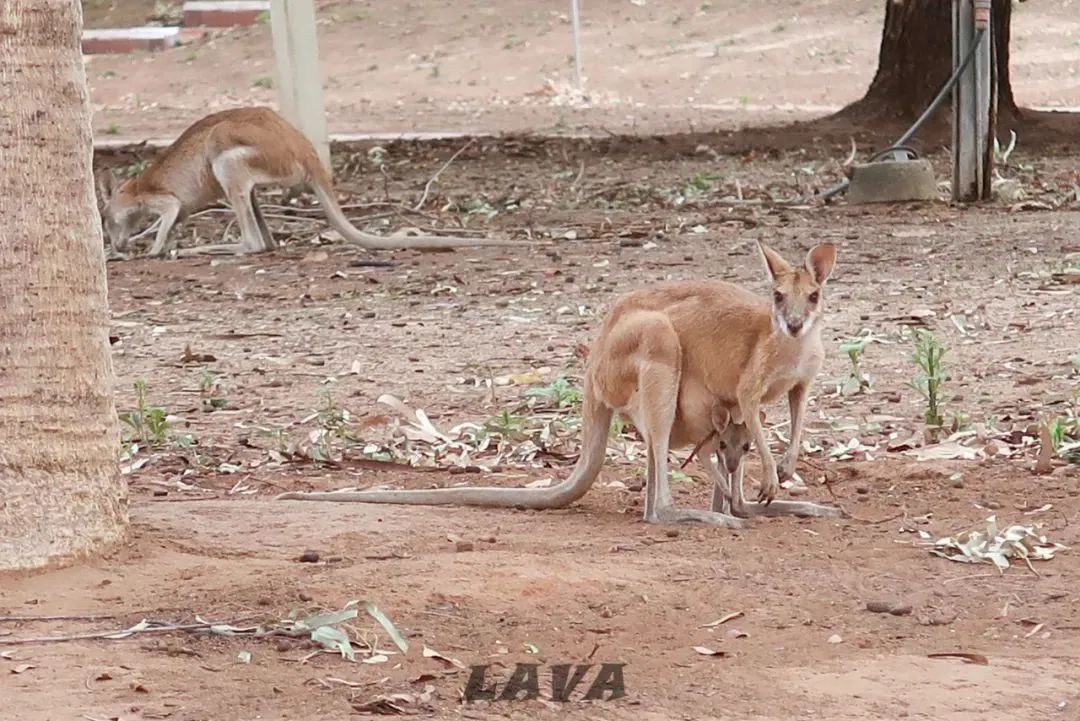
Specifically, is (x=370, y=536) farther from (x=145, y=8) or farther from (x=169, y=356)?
(x=145, y=8)

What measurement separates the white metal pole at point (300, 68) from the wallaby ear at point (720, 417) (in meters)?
8.63

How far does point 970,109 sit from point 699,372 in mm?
6765

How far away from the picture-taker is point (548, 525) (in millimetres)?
4855

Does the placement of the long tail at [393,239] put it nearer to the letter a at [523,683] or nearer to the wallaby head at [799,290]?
the wallaby head at [799,290]

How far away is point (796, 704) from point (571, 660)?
1.61ft

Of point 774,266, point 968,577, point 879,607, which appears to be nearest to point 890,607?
point 879,607

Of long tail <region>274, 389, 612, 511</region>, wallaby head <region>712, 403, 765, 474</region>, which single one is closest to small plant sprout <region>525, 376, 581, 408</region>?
long tail <region>274, 389, 612, 511</region>

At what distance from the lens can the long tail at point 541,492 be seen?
16.2 ft

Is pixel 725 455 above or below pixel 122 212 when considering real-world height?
below

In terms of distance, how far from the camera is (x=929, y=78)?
14.6 meters

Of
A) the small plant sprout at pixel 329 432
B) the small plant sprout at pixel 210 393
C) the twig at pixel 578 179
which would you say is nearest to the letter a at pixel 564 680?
the small plant sprout at pixel 329 432

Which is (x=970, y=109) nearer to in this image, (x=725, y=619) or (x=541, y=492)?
(x=541, y=492)

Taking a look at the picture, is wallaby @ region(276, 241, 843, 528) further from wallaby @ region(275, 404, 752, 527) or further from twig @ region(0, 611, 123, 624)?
twig @ region(0, 611, 123, 624)

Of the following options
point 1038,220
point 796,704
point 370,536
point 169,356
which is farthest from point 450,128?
point 796,704
